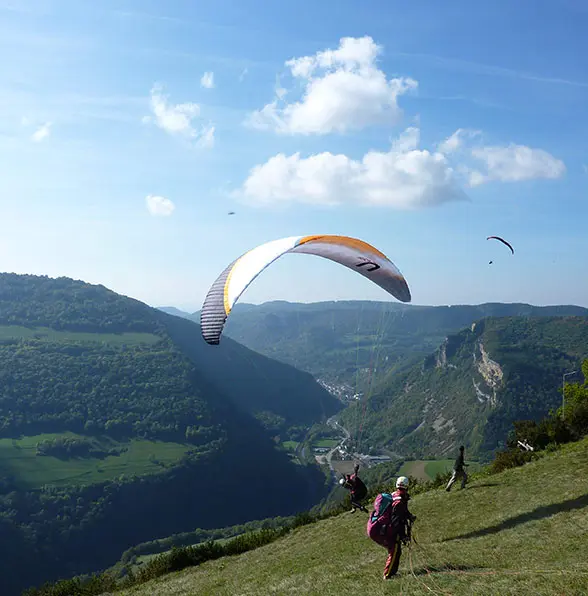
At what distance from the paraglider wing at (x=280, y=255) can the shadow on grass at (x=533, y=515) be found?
8.08m

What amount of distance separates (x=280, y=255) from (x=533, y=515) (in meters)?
9.93

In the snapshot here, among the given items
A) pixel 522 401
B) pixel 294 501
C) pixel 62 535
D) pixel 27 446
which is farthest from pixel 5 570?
pixel 522 401

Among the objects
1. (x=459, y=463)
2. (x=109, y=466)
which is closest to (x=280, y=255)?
(x=459, y=463)

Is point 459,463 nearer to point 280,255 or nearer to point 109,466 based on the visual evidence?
point 280,255

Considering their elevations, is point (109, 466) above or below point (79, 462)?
below

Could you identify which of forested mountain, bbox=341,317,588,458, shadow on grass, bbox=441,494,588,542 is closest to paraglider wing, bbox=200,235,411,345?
shadow on grass, bbox=441,494,588,542

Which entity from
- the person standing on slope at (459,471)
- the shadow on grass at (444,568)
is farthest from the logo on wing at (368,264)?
the shadow on grass at (444,568)

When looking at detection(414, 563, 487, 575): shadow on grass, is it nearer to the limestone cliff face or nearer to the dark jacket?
the dark jacket

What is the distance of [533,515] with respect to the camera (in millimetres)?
13531

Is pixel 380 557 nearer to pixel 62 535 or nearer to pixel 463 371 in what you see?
pixel 62 535

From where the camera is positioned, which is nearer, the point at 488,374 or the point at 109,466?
the point at 109,466

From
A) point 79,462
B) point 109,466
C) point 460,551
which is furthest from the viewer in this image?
point 109,466

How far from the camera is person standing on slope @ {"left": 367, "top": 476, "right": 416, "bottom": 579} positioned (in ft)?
31.6

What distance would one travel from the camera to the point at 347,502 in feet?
78.4
